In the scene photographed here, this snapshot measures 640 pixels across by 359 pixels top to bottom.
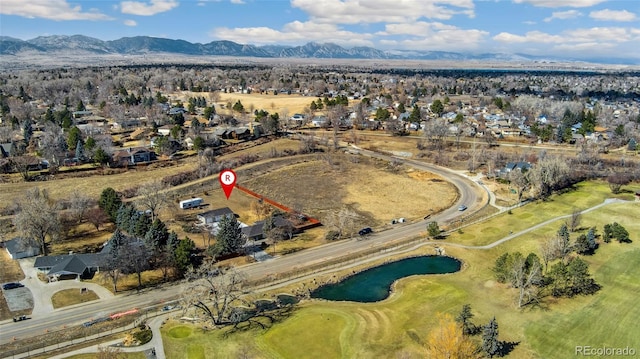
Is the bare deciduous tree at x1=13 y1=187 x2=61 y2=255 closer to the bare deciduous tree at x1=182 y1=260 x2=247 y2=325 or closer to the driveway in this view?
the driveway

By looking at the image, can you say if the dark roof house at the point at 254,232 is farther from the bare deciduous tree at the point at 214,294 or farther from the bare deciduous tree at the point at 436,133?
the bare deciduous tree at the point at 436,133

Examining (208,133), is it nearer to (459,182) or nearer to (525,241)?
(459,182)

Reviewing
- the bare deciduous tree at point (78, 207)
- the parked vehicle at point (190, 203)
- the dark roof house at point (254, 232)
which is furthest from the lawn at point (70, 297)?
the parked vehicle at point (190, 203)

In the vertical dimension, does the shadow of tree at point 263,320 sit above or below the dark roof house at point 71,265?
below

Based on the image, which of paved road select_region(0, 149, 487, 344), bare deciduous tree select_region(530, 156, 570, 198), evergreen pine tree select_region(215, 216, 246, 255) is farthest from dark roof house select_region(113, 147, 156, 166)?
bare deciduous tree select_region(530, 156, 570, 198)

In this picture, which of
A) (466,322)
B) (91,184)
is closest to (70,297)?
(91,184)

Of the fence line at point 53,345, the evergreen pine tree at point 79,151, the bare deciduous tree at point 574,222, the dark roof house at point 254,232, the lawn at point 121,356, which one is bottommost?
the lawn at point 121,356
